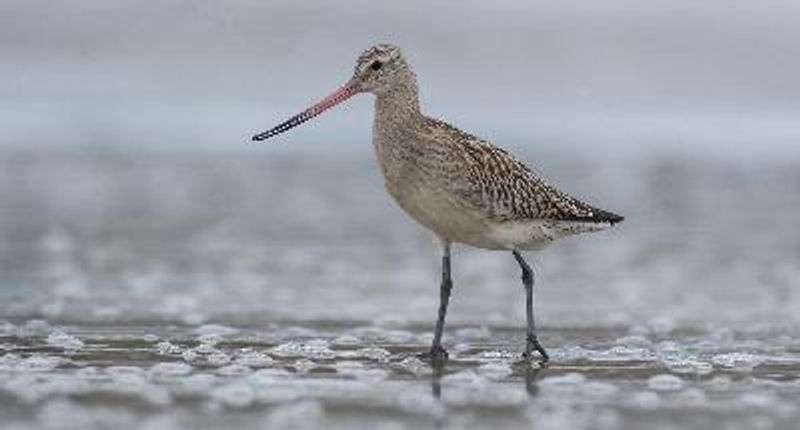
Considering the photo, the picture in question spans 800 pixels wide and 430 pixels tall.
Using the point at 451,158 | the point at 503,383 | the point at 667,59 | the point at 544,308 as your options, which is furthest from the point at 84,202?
the point at 667,59

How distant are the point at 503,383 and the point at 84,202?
8512mm

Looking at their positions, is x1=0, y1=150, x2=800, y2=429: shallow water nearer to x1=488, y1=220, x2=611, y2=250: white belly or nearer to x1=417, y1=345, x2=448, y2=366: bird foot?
x1=417, y1=345, x2=448, y2=366: bird foot

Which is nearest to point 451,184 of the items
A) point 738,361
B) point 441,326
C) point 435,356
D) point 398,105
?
point 398,105

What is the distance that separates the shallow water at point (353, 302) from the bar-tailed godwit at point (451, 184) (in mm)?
597

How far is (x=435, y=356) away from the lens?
34.2 feet

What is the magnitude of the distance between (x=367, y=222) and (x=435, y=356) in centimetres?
632

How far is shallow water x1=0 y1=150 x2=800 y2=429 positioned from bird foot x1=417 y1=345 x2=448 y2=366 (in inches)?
3.5

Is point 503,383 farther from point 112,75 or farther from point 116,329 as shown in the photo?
point 112,75

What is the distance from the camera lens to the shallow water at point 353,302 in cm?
877

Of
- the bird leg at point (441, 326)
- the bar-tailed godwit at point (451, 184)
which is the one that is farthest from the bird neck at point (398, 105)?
the bird leg at point (441, 326)

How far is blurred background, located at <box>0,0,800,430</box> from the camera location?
30.1ft

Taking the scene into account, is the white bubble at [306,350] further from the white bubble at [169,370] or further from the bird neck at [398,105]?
the bird neck at [398,105]

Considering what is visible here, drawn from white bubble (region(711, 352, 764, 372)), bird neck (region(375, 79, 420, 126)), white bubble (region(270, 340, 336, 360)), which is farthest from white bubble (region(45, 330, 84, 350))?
white bubble (region(711, 352, 764, 372))

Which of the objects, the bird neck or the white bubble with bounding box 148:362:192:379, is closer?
the white bubble with bounding box 148:362:192:379
